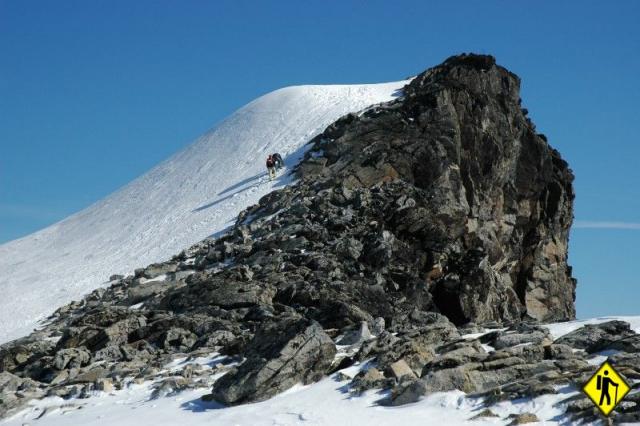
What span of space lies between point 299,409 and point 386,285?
17.1m

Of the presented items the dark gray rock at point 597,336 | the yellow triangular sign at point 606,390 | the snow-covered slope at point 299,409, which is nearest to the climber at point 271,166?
the snow-covered slope at point 299,409

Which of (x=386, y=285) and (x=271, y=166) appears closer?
(x=386, y=285)

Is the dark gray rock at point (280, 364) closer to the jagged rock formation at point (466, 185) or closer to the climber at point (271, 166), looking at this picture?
the jagged rock formation at point (466, 185)

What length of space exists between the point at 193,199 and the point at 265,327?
127 feet

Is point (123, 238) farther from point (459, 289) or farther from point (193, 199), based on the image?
point (459, 289)

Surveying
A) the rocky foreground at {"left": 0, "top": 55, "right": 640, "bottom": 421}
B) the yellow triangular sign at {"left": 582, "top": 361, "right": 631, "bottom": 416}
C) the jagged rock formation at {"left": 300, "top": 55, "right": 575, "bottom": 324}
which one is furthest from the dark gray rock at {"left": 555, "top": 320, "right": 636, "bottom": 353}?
the jagged rock formation at {"left": 300, "top": 55, "right": 575, "bottom": 324}

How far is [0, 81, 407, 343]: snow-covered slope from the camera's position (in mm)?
47562

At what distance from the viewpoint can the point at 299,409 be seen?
1806 cm

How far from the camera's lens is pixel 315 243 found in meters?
37.1

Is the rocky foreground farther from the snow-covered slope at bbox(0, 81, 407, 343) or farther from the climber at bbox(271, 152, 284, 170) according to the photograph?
the snow-covered slope at bbox(0, 81, 407, 343)

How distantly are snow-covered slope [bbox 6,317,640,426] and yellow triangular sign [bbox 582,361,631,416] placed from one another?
1384 millimetres

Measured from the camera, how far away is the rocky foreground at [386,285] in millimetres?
19406

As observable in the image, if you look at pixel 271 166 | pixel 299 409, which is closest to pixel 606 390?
pixel 299 409

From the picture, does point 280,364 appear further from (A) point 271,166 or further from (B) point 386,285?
(A) point 271,166
